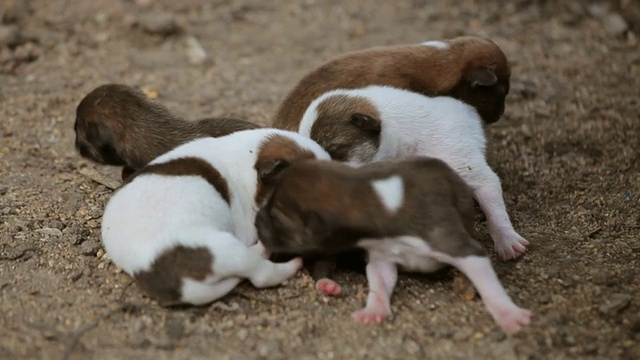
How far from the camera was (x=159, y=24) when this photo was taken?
9844 millimetres

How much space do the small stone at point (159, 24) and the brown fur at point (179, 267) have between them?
16.7 ft

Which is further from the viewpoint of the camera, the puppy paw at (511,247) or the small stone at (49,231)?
the small stone at (49,231)

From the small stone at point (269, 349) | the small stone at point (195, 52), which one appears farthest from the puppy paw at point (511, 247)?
the small stone at point (195, 52)

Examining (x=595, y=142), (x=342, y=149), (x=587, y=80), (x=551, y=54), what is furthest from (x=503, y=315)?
(x=551, y=54)

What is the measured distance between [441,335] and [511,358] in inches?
17.7

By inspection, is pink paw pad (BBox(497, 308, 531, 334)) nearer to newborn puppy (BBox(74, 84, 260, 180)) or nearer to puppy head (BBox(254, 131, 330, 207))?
puppy head (BBox(254, 131, 330, 207))

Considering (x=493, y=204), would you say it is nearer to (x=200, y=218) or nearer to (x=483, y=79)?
(x=483, y=79)

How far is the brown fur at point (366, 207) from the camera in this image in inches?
211

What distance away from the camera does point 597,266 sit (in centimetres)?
594

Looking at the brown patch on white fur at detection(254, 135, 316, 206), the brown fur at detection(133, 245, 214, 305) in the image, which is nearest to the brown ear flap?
the brown patch on white fur at detection(254, 135, 316, 206)

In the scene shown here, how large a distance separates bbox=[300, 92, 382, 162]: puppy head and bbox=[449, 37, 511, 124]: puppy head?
0.90m

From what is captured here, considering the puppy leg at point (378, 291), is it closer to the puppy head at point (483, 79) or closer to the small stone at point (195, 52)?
the puppy head at point (483, 79)

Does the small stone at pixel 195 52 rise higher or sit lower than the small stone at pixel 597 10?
lower

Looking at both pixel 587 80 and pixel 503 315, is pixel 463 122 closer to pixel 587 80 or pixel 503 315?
pixel 503 315
